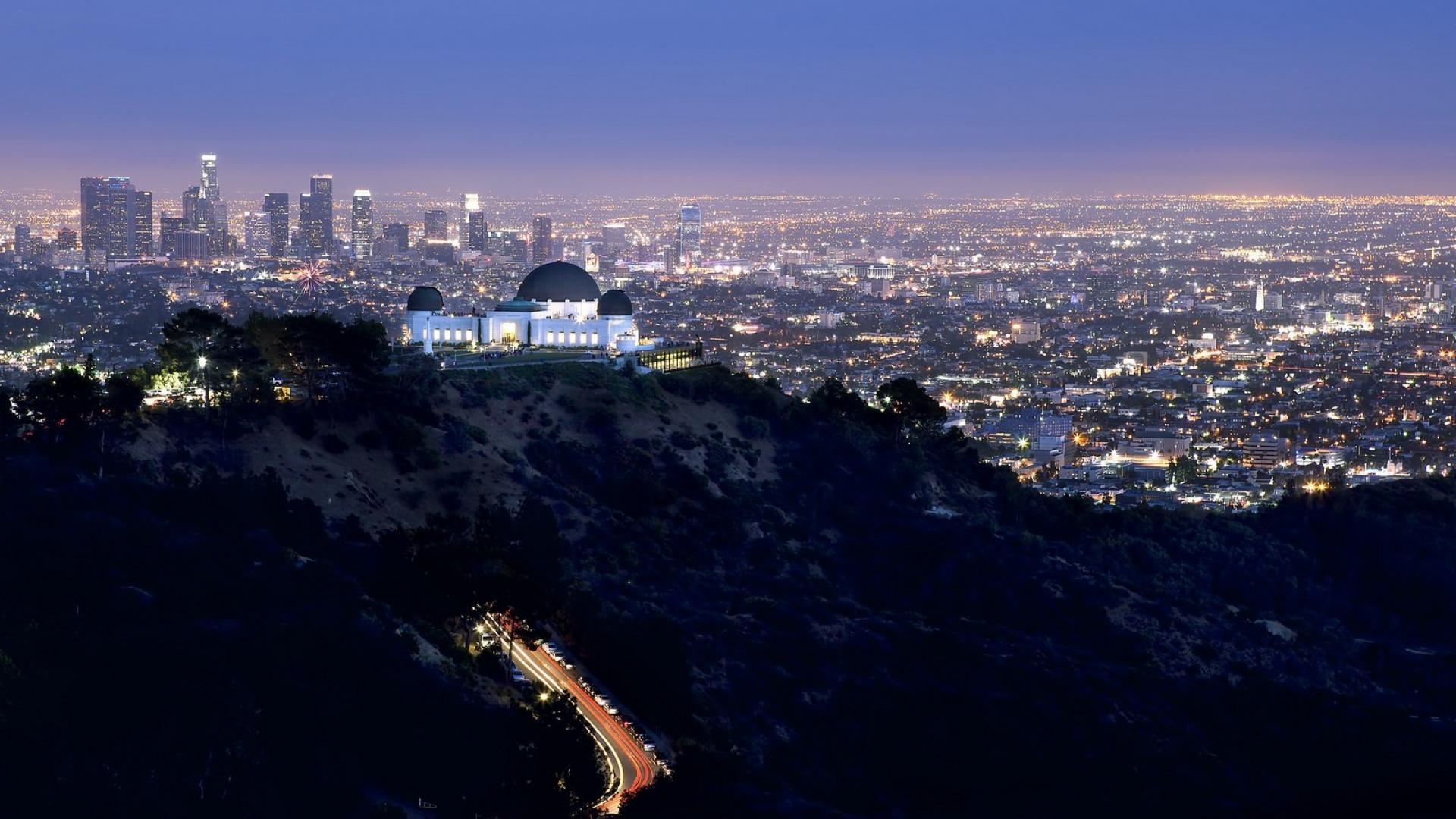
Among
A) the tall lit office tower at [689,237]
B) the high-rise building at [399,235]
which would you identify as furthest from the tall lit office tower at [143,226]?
the tall lit office tower at [689,237]

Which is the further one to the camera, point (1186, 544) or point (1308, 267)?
point (1308, 267)

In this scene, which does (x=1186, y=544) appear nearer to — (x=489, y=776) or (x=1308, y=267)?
(x=489, y=776)

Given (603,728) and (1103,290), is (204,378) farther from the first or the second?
(1103,290)

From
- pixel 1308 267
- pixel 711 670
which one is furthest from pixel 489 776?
pixel 1308 267

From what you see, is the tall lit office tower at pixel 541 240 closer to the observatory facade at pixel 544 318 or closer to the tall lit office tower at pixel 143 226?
the tall lit office tower at pixel 143 226

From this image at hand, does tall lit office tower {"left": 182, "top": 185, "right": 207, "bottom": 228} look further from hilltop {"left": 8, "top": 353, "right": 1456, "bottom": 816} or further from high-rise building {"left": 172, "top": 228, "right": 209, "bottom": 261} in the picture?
hilltop {"left": 8, "top": 353, "right": 1456, "bottom": 816}

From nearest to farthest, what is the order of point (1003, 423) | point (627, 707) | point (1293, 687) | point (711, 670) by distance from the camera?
point (627, 707), point (711, 670), point (1293, 687), point (1003, 423)

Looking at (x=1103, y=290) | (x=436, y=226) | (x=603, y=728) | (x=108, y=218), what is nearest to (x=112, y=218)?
(x=108, y=218)

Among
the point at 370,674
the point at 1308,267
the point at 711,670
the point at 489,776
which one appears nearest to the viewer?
the point at 489,776
